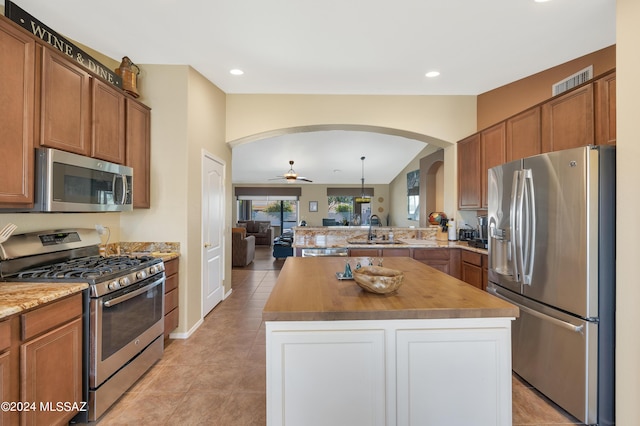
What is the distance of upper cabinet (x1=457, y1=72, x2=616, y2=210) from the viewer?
2.07 metres

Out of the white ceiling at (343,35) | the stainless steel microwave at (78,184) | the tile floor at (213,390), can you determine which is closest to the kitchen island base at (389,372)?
the tile floor at (213,390)

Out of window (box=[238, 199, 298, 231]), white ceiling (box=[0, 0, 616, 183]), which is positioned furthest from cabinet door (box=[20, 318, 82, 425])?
window (box=[238, 199, 298, 231])

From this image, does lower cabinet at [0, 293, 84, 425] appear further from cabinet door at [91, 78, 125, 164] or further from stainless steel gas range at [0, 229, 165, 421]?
cabinet door at [91, 78, 125, 164]

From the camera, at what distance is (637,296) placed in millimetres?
1580

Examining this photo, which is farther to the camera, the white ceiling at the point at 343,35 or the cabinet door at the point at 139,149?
the cabinet door at the point at 139,149

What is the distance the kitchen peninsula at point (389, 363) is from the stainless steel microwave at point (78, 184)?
1677mm

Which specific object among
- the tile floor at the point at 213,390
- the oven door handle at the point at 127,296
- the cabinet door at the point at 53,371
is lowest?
the tile floor at the point at 213,390

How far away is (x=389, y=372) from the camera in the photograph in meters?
1.27

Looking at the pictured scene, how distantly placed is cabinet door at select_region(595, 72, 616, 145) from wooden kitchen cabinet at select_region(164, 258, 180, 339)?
11.9 ft

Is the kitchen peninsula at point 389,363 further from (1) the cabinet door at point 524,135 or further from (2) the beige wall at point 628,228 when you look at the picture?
(1) the cabinet door at point 524,135

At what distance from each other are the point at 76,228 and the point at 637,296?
3.90 meters

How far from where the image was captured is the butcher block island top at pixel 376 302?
1234 mm

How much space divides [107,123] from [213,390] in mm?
2251

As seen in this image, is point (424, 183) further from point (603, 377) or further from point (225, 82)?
point (603, 377)
